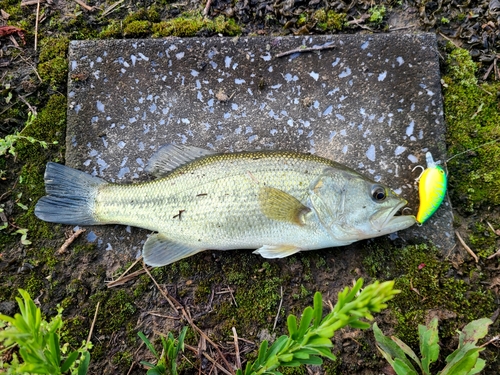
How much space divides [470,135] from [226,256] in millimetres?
2425

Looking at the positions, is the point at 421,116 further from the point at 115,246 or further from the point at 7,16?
the point at 7,16

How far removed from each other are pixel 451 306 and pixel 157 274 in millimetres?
2423

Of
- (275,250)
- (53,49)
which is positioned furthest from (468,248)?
(53,49)

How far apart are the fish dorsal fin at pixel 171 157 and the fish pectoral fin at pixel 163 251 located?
0.56 m

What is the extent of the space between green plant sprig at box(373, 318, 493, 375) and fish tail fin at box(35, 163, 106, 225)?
2.49 metres

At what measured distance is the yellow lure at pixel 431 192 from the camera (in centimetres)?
333

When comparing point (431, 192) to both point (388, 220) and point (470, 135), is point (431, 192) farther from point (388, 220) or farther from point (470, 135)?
point (470, 135)

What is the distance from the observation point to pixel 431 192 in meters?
3.33

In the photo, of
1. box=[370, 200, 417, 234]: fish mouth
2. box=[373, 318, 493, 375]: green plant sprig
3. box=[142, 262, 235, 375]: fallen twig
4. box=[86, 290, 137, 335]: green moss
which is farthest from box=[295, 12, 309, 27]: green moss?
box=[86, 290, 137, 335]: green moss

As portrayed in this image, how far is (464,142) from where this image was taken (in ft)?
11.8

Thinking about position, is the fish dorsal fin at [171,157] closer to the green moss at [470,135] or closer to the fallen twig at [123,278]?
the fallen twig at [123,278]

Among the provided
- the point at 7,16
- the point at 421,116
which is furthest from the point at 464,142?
the point at 7,16

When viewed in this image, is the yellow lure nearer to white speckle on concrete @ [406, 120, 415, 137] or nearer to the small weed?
white speckle on concrete @ [406, 120, 415, 137]

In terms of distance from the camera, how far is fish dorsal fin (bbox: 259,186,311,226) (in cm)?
311
